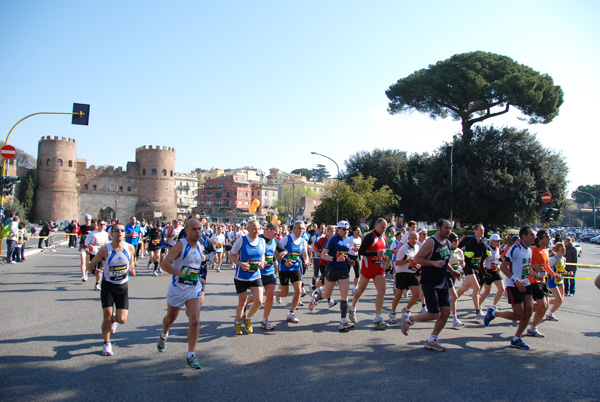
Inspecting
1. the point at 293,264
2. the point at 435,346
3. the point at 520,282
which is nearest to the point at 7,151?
the point at 293,264

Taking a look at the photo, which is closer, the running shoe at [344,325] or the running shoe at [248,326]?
the running shoe at [248,326]

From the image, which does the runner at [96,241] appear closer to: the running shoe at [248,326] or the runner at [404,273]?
the running shoe at [248,326]

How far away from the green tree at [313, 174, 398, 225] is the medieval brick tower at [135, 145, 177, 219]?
141ft

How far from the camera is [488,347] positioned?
6.49 m

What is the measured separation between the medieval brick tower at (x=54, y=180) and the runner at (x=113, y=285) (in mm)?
72375

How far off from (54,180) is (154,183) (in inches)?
617

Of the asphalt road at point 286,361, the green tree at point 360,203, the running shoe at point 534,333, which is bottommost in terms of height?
the asphalt road at point 286,361

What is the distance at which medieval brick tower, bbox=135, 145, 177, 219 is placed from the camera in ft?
259

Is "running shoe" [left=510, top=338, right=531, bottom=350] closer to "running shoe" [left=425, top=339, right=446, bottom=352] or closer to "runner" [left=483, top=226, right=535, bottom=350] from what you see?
"runner" [left=483, top=226, right=535, bottom=350]

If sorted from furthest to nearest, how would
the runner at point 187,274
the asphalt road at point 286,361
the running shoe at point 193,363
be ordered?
the runner at point 187,274 → the running shoe at point 193,363 → the asphalt road at point 286,361

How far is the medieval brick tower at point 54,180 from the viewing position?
69.6 meters

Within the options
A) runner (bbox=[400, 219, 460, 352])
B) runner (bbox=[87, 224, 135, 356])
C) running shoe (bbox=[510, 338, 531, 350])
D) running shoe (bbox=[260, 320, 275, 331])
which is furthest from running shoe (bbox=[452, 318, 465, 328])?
runner (bbox=[87, 224, 135, 356])

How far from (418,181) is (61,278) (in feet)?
122

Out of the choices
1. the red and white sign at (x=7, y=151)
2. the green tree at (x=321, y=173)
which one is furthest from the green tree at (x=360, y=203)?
the green tree at (x=321, y=173)
